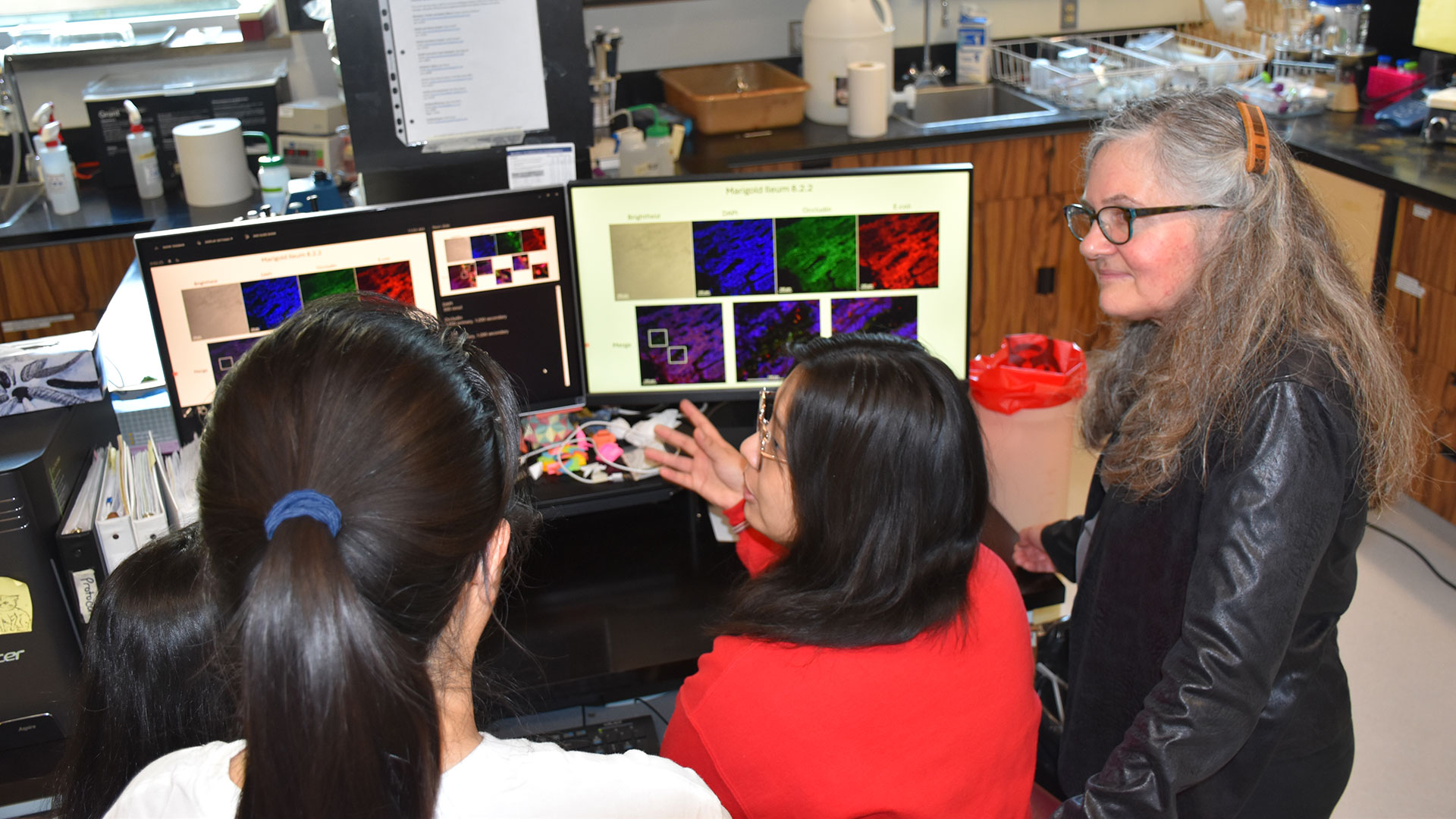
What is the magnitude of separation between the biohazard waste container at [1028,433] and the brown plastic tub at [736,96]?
5.21 ft

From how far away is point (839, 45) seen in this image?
3482mm

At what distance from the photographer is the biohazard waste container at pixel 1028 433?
1.94 metres

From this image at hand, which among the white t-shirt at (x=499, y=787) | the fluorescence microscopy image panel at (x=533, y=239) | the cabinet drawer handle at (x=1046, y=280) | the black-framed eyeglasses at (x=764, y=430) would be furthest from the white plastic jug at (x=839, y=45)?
the white t-shirt at (x=499, y=787)

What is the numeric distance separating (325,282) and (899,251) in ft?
2.84

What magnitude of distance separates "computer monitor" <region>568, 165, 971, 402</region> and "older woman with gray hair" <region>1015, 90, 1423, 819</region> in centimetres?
30

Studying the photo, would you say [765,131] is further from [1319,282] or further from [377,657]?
[377,657]

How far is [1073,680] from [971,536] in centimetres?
42

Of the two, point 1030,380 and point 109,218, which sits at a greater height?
point 109,218

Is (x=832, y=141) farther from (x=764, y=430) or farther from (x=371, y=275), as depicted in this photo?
(x=764, y=430)

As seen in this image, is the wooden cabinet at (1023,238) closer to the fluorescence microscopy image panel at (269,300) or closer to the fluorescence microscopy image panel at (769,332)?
the fluorescence microscopy image panel at (769,332)

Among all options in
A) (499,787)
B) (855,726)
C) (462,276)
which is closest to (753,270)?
(462,276)

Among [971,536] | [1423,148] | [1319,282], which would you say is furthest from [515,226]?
[1423,148]

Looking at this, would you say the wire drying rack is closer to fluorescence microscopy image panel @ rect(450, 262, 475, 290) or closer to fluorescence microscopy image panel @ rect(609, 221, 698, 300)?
fluorescence microscopy image panel @ rect(609, 221, 698, 300)

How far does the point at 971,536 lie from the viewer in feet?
4.05
